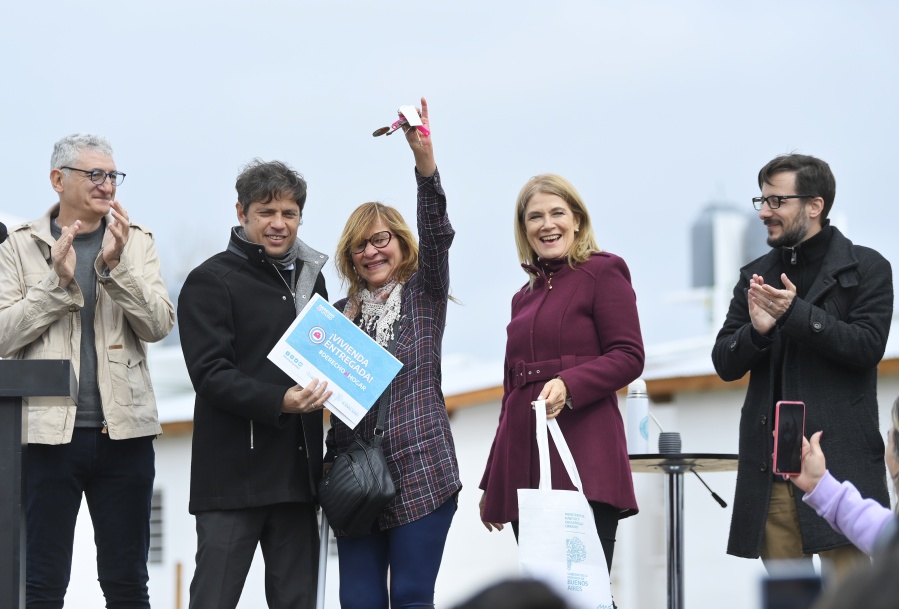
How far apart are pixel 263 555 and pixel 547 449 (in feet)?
3.11

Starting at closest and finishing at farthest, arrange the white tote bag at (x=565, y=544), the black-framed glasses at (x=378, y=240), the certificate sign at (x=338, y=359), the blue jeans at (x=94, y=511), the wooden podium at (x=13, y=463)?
1. the wooden podium at (x=13, y=463)
2. the white tote bag at (x=565, y=544)
3. the certificate sign at (x=338, y=359)
4. the blue jeans at (x=94, y=511)
5. the black-framed glasses at (x=378, y=240)

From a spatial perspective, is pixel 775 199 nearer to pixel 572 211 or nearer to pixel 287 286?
pixel 572 211

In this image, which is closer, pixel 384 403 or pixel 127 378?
pixel 384 403

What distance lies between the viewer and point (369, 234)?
149 inches

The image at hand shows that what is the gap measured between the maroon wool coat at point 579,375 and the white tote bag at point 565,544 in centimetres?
24

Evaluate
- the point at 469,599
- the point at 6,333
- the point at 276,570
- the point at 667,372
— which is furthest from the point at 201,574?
the point at 667,372

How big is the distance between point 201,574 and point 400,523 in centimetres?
59

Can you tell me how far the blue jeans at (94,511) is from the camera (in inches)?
145

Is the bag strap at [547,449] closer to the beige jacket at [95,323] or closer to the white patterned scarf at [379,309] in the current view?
the white patterned scarf at [379,309]

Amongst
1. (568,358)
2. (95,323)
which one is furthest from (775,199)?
(95,323)

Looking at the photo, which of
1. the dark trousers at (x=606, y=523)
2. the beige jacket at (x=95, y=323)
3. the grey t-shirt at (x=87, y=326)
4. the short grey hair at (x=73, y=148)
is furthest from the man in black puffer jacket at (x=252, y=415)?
the dark trousers at (x=606, y=523)

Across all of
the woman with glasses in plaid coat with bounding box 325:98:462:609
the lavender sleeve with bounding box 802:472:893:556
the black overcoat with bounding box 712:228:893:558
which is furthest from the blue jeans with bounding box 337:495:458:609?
the lavender sleeve with bounding box 802:472:893:556

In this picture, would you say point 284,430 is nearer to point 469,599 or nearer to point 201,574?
point 201,574

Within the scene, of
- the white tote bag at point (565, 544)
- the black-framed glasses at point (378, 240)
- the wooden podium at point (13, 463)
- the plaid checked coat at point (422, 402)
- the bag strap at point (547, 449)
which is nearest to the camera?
the wooden podium at point (13, 463)
